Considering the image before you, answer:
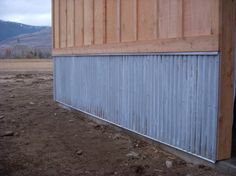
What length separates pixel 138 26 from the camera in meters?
8.93

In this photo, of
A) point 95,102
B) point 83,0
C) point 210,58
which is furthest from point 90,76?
point 210,58

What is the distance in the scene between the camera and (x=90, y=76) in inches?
450

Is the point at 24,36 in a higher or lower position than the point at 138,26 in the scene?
higher

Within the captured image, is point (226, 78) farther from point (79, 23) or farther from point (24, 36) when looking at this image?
point (24, 36)

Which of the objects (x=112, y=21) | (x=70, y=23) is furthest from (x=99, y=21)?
(x=70, y=23)

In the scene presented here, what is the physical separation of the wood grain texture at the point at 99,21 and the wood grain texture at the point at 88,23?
20cm

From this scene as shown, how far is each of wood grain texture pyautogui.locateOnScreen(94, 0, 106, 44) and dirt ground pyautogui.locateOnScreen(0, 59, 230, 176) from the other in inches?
79.0

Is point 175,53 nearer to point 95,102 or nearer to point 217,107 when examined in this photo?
point 217,107

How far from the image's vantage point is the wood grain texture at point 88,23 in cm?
1119

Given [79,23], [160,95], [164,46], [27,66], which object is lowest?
[27,66]

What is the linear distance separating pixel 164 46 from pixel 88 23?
3945 mm

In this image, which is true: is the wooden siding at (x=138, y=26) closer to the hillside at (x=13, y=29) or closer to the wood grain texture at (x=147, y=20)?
the wood grain texture at (x=147, y=20)

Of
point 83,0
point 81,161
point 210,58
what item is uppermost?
point 83,0

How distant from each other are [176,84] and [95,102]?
3.83m
